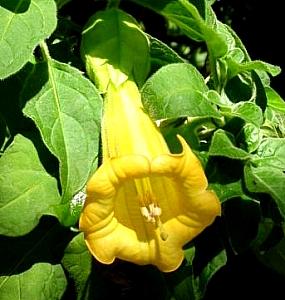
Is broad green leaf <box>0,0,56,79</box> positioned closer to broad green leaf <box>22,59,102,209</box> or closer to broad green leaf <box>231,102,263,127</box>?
broad green leaf <box>22,59,102,209</box>

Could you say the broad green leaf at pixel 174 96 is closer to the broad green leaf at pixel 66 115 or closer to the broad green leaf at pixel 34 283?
the broad green leaf at pixel 66 115

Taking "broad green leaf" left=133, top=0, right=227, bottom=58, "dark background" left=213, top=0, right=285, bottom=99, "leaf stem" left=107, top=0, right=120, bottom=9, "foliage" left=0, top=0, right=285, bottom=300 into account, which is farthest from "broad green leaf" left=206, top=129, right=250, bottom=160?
"dark background" left=213, top=0, right=285, bottom=99

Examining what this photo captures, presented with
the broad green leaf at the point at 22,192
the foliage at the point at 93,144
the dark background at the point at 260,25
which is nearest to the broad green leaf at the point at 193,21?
the foliage at the point at 93,144

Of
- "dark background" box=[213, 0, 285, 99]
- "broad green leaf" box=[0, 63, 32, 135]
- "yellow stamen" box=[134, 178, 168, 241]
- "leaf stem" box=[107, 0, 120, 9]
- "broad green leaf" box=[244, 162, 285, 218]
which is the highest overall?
"leaf stem" box=[107, 0, 120, 9]

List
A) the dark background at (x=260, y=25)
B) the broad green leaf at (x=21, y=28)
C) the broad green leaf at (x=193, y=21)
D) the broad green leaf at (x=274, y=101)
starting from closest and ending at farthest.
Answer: the broad green leaf at (x=21, y=28) < the broad green leaf at (x=193, y=21) < the broad green leaf at (x=274, y=101) < the dark background at (x=260, y=25)

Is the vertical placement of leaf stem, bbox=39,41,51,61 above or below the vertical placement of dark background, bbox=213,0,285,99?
above

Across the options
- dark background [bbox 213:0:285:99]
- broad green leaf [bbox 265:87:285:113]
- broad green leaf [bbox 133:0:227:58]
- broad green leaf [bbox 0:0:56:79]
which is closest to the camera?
broad green leaf [bbox 0:0:56:79]

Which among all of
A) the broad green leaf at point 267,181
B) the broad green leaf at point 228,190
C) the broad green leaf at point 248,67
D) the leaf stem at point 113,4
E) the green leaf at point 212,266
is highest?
the leaf stem at point 113,4
